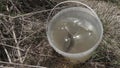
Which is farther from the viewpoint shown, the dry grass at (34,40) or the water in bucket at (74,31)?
the dry grass at (34,40)

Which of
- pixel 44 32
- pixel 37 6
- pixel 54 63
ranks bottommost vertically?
pixel 54 63

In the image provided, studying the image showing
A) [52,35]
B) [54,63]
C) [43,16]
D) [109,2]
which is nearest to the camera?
[52,35]

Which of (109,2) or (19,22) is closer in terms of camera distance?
(19,22)

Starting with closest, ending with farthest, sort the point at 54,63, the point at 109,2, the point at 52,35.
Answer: the point at 52,35 < the point at 54,63 < the point at 109,2

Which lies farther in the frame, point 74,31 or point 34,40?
point 34,40

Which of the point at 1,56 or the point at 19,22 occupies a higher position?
the point at 19,22

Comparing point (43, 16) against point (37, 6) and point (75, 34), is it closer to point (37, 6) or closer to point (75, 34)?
point (37, 6)

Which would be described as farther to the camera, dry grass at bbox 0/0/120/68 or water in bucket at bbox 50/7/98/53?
dry grass at bbox 0/0/120/68

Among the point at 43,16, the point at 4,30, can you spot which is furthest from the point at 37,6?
the point at 4,30
